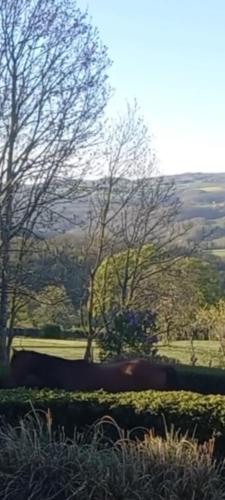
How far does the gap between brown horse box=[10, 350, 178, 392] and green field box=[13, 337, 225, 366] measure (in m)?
10.9

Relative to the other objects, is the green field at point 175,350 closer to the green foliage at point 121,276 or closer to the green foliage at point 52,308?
the green foliage at point 52,308

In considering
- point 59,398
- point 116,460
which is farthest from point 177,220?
point 116,460

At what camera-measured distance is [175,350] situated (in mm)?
24625

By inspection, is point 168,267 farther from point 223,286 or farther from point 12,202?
point 223,286

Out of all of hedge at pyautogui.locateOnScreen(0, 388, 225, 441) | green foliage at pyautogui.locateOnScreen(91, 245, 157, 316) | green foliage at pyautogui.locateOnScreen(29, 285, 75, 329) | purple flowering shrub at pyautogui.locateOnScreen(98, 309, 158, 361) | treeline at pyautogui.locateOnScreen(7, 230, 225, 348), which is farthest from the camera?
green foliage at pyautogui.locateOnScreen(91, 245, 157, 316)

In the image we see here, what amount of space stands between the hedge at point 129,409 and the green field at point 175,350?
500 inches

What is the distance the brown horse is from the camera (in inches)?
346

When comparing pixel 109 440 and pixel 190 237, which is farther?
pixel 190 237

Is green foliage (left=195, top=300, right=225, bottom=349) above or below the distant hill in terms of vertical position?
below

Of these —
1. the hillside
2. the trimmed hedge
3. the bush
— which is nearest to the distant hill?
the hillside

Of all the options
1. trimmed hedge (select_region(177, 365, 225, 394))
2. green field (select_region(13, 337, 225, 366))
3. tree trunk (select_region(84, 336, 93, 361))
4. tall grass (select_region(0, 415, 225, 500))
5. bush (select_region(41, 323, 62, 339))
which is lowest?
bush (select_region(41, 323, 62, 339))

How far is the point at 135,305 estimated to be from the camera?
23.2 m

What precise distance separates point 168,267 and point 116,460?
19.8m

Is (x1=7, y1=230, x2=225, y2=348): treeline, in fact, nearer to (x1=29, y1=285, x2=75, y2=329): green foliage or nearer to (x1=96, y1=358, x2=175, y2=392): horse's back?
(x1=29, y1=285, x2=75, y2=329): green foliage
